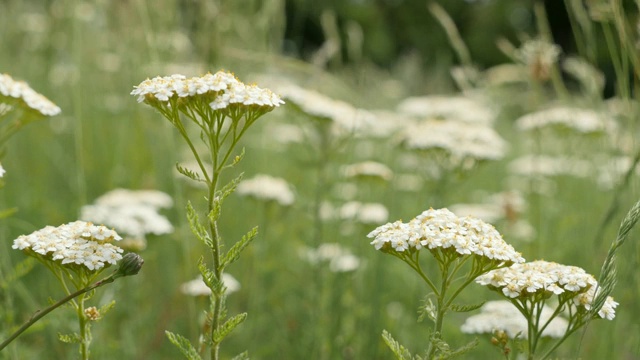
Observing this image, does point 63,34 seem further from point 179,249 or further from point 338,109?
point 338,109

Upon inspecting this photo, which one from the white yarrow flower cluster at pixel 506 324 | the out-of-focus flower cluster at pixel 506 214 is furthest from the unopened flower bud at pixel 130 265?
the out-of-focus flower cluster at pixel 506 214

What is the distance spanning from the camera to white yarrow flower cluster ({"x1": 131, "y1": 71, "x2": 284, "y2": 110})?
1582mm

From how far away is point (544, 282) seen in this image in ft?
5.33

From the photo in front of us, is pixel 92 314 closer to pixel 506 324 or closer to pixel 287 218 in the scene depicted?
pixel 506 324

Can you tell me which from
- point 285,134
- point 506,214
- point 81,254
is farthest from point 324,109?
point 285,134

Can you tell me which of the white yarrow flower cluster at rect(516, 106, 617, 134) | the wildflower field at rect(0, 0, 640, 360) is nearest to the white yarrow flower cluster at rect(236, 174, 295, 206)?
the wildflower field at rect(0, 0, 640, 360)

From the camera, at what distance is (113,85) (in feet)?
21.7

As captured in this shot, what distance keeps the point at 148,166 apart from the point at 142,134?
254mm

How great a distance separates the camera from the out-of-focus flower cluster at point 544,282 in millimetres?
1625

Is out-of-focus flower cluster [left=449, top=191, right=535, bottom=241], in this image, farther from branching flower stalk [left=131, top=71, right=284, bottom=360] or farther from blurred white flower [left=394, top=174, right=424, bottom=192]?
branching flower stalk [left=131, top=71, right=284, bottom=360]

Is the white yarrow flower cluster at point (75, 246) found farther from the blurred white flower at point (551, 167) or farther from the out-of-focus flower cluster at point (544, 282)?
the blurred white flower at point (551, 167)

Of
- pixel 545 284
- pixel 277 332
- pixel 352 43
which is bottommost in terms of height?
pixel 277 332

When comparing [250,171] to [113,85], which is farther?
[113,85]

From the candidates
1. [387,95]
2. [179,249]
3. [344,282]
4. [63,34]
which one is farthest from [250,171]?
[387,95]
